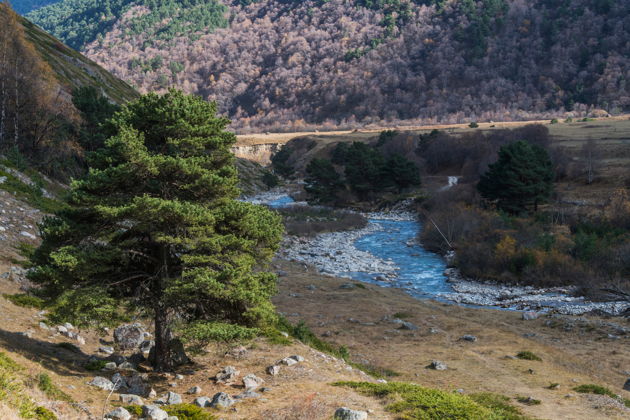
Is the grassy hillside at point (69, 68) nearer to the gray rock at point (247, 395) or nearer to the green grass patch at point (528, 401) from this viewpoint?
the gray rock at point (247, 395)

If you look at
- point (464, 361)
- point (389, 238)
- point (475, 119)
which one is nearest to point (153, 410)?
point (464, 361)

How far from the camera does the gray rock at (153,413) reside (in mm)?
9219

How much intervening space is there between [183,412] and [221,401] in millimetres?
943

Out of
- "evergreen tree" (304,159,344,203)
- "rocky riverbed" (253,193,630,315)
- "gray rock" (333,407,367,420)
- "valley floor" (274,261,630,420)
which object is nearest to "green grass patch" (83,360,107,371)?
"gray rock" (333,407,367,420)

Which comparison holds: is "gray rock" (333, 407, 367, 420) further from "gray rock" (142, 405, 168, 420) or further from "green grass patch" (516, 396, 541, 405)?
"green grass patch" (516, 396, 541, 405)

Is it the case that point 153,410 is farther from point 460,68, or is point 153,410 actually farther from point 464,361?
A: point 460,68

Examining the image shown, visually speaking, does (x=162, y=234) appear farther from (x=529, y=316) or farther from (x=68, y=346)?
(x=529, y=316)

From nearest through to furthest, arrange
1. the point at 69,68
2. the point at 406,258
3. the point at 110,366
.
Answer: the point at 110,366
the point at 406,258
the point at 69,68

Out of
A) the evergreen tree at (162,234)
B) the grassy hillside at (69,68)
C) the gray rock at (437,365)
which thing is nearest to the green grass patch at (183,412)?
the evergreen tree at (162,234)

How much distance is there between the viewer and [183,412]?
9.83m

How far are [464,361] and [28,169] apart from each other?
89.3 ft

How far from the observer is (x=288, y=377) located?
12969 mm

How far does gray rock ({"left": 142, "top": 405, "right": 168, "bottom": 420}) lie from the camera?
922 centimetres

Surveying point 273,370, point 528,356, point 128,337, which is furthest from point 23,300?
point 528,356
